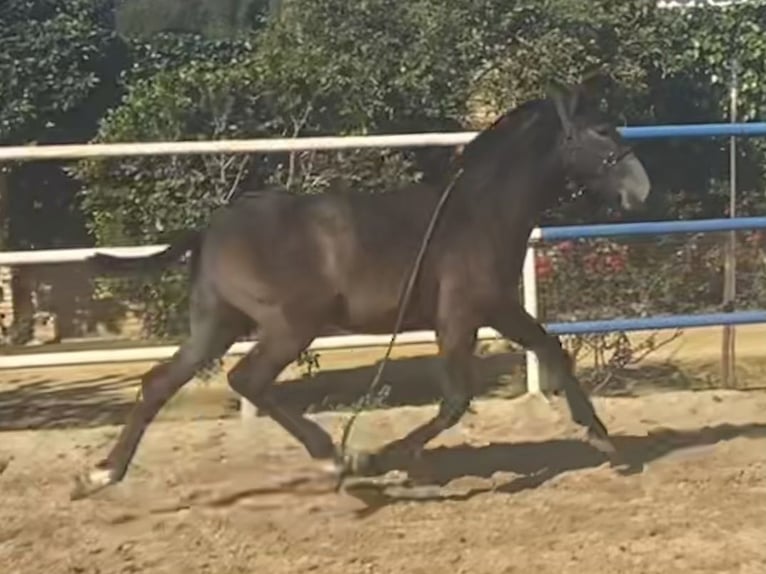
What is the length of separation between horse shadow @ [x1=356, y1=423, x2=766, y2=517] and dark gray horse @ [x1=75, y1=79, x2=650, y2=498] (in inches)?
11.9

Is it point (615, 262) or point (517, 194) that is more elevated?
point (517, 194)

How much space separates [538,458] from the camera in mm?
6871

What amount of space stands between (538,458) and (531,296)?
4.63ft

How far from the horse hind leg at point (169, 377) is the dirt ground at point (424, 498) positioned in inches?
3.7

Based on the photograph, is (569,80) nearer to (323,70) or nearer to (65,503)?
(323,70)

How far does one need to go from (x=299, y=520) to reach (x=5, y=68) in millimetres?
8779

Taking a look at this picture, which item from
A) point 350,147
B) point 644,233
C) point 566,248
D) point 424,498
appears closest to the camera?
point 424,498

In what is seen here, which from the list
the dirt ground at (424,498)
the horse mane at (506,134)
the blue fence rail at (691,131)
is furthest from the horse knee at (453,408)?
the blue fence rail at (691,131)

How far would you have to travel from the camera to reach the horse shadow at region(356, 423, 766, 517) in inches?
247

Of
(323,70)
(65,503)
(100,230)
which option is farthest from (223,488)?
(323,70)

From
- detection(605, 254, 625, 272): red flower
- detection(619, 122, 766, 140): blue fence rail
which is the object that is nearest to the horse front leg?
detection(619, 122, 766, 140): blue fence rail

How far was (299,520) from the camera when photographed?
565cm

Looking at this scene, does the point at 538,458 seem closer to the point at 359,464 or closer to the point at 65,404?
the point at 359,464

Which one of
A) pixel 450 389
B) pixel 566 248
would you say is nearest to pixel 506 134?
pixel 450 389
